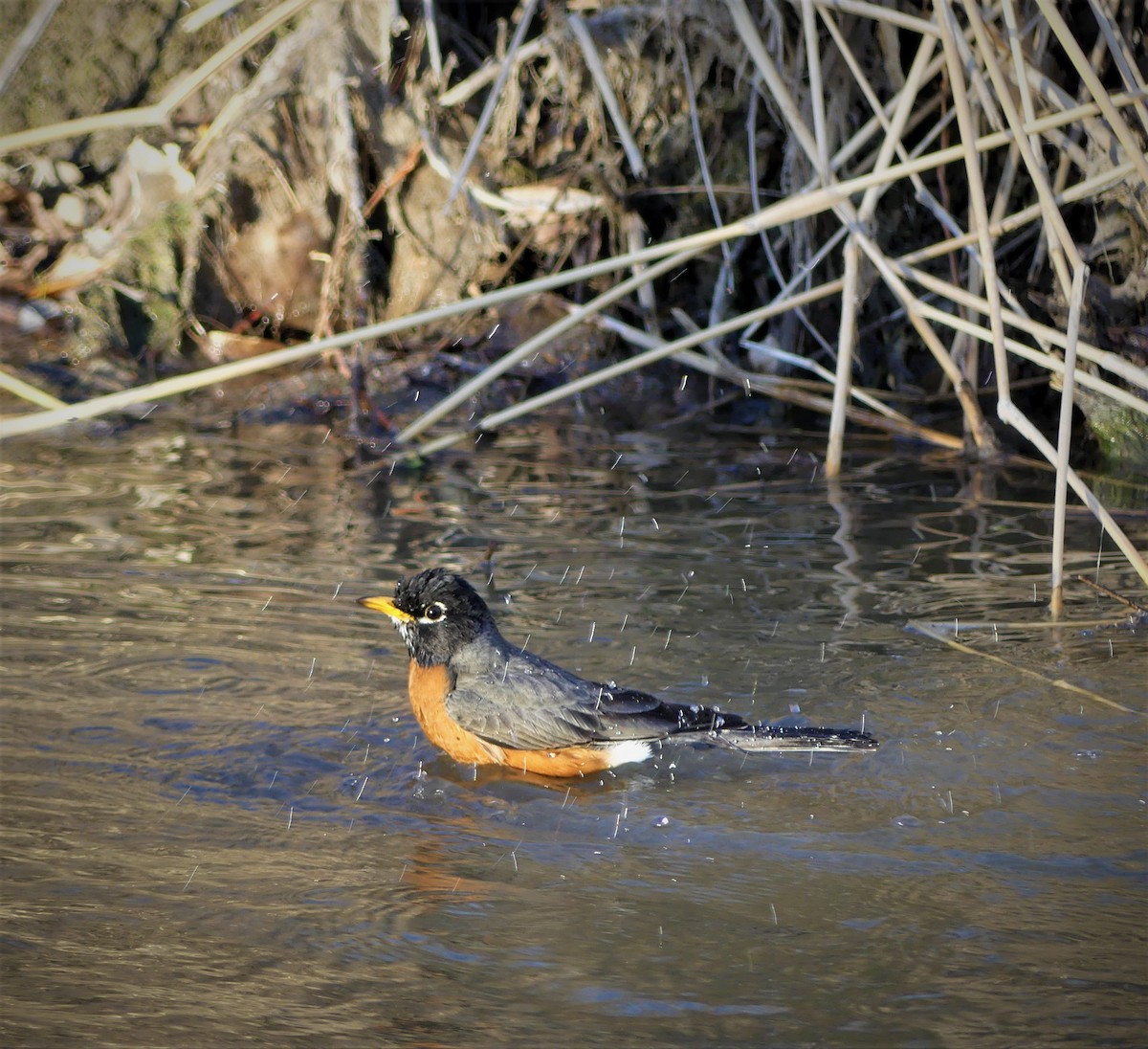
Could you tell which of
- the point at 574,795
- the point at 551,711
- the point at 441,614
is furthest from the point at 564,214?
the point at 574,795

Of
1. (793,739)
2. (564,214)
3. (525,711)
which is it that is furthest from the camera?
(564,214)

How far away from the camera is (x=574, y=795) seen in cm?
439

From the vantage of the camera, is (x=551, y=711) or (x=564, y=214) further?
(x=564, y=214)

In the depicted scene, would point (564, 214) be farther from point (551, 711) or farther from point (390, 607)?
point (551, 711)

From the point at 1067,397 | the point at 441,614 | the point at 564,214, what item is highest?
the point at 564,214

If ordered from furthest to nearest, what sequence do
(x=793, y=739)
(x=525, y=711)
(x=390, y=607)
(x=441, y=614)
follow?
(x=390, y=607) → (x=441, y=614) → (x=525, y=711) → (x=793, y=739)

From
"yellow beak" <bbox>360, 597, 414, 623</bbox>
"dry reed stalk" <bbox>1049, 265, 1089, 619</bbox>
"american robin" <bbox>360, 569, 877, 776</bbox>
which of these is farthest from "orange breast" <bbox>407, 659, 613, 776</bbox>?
"dry reed stalk" <bbox>1049, 265, 1089, 619</bbox>

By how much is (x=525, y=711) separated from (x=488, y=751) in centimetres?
17

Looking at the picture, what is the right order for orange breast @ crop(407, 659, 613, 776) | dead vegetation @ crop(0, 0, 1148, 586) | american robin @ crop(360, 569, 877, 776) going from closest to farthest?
1. american robin @ crop(360, 569, 877, 776)
2. orange breast @ crop(407, 659, 613, 776)
3. dead vegetation @ crop(0, 0, 1148, 586)

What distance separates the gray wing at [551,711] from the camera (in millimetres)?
4500

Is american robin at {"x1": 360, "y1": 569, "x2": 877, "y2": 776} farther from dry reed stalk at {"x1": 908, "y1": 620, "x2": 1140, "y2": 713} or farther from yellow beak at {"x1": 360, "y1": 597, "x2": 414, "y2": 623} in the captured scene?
dry reed stalk at {"x1": 908, "y1": 620, "x2": 1140, "y2": 713}

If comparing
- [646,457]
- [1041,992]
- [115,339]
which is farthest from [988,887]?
[115,339]

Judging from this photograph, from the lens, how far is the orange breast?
4570mm

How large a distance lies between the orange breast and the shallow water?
73mm
